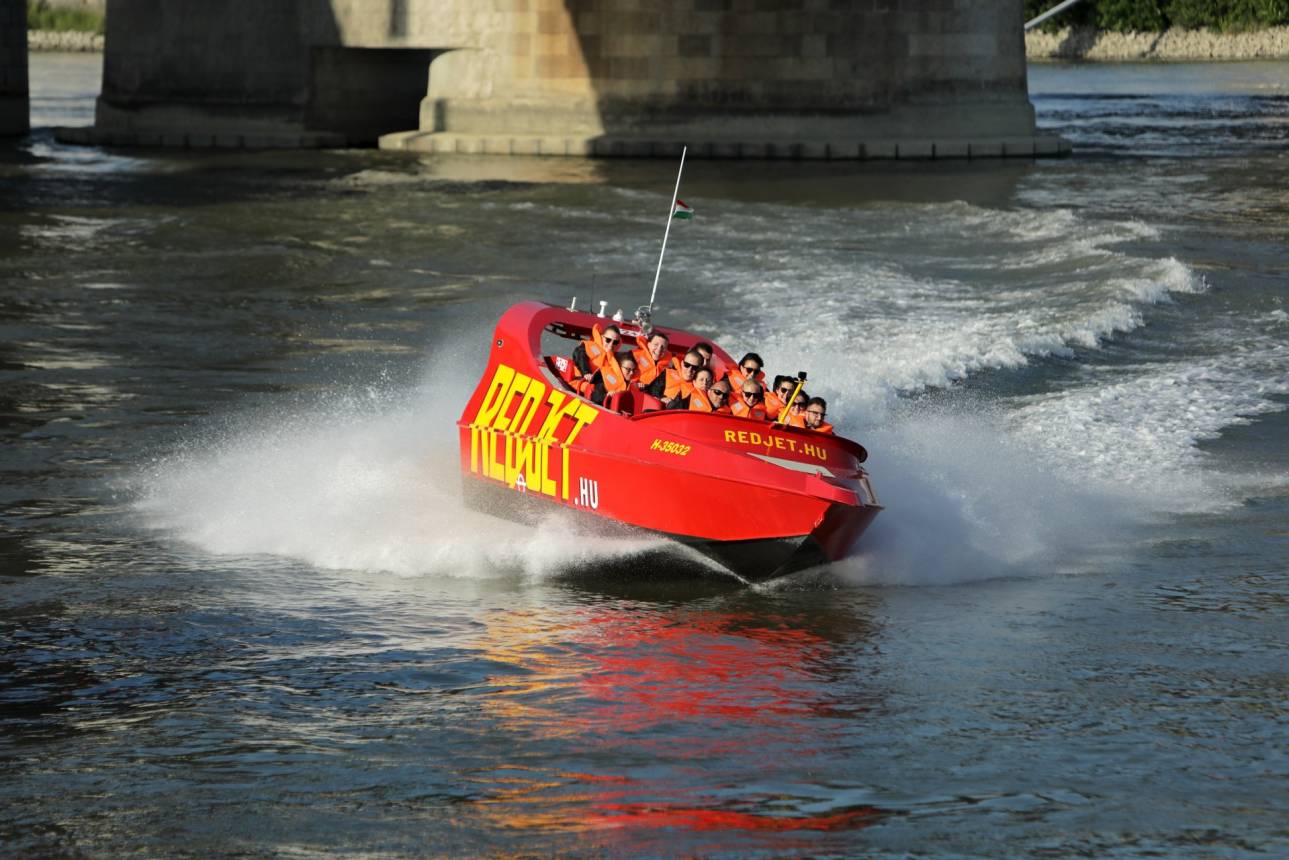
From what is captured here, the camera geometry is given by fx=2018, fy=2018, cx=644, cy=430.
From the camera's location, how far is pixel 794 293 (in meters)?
26.1

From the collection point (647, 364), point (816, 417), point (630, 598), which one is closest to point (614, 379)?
point (647, 364)

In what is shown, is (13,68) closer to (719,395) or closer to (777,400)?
(719,395)

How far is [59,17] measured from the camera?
98562 millimetres

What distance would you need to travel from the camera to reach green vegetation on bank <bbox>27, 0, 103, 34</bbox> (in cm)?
9850

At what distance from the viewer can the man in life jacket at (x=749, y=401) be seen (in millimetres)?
12383

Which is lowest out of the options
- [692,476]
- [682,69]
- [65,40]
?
[692,476]

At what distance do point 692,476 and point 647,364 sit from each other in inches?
64.7

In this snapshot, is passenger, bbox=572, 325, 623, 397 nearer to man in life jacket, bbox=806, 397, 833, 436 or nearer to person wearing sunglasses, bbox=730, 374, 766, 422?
person wearing sunglasses, bbox=730, 374, 766, 422

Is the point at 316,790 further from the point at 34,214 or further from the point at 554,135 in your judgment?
the point at 554,135

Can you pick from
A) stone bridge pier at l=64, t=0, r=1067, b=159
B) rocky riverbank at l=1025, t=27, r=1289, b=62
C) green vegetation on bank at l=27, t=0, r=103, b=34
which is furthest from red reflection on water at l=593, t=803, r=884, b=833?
green vegetation on bank at l=27, t=0, r=103, b=34

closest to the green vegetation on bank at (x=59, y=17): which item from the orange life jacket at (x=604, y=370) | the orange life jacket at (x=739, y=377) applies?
→ the orange life jacket at (x=604, y=370)

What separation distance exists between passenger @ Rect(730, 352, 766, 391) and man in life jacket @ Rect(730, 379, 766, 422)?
90 millimetres

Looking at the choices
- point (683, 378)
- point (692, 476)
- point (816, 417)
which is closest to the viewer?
point (692, 476)

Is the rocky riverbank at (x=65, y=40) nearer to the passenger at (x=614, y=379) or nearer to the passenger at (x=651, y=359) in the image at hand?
the passenger at (x=651, y=359)
